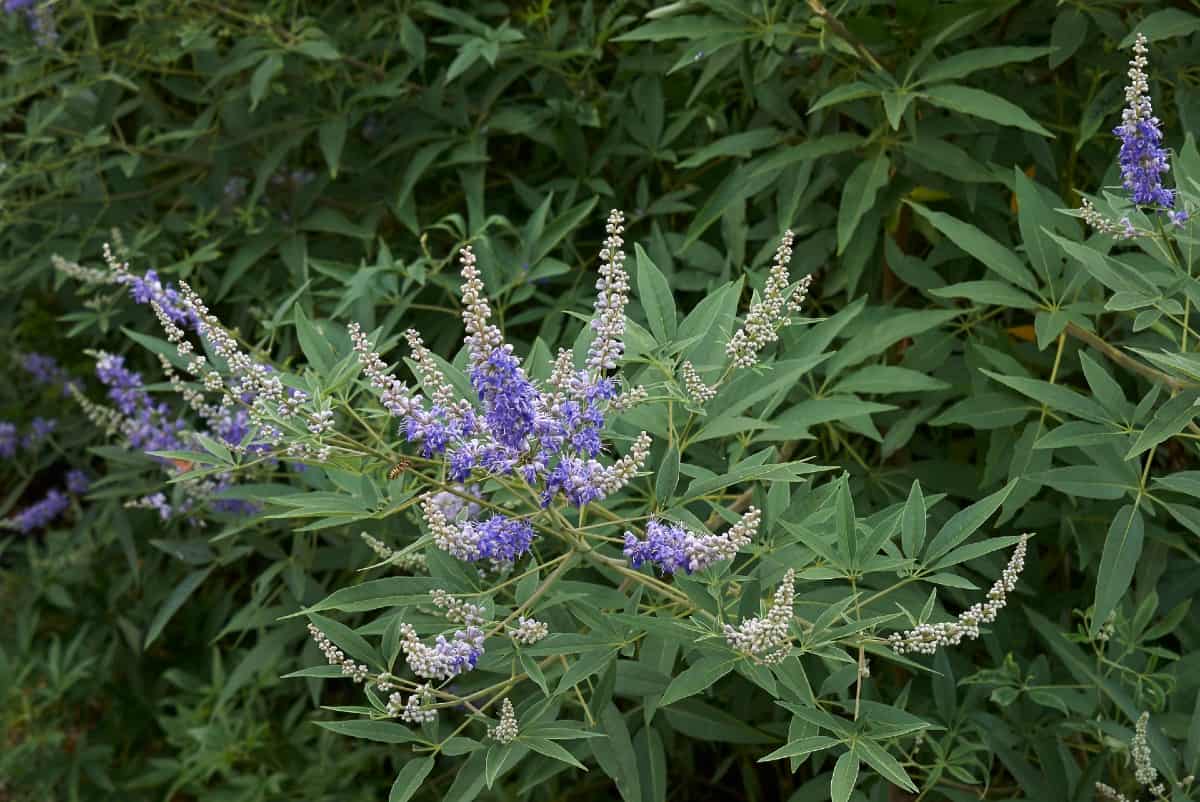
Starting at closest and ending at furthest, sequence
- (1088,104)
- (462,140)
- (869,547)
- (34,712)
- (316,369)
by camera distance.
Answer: (869,547) < (316,369) < (1088,104) < (462,140) < (34,712)

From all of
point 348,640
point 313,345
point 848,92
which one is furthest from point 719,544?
point 848,92

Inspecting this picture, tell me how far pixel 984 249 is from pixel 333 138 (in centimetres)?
190

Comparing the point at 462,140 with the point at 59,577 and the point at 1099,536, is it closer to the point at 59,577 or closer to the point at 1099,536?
the point at 1099,536

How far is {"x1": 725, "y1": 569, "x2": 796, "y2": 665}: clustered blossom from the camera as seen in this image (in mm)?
1837

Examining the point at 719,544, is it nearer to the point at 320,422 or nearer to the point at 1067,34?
the point at 320,422

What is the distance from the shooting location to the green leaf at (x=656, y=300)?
2318 millimetres

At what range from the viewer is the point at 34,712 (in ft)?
15.5

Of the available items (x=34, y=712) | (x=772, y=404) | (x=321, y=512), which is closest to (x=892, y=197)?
(x=772, y=404)

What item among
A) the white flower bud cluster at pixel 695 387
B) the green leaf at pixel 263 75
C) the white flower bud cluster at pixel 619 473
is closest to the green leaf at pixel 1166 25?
the white flower bud cluster at pixel 695 387

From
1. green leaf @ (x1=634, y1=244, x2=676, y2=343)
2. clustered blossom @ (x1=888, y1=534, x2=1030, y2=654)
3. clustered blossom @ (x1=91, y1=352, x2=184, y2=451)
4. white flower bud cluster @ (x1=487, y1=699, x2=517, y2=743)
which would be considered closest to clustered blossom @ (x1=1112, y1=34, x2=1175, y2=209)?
clustered blossom @ (x1=888, y1=534, x2=1030, y2=654)

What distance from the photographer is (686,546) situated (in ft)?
6.17

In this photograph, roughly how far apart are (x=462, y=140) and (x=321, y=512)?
6.06 ft

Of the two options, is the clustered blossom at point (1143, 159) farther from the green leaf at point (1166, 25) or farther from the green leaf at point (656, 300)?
the green leaf at point (656, 300)

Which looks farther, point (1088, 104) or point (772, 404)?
point (1088, 104)
